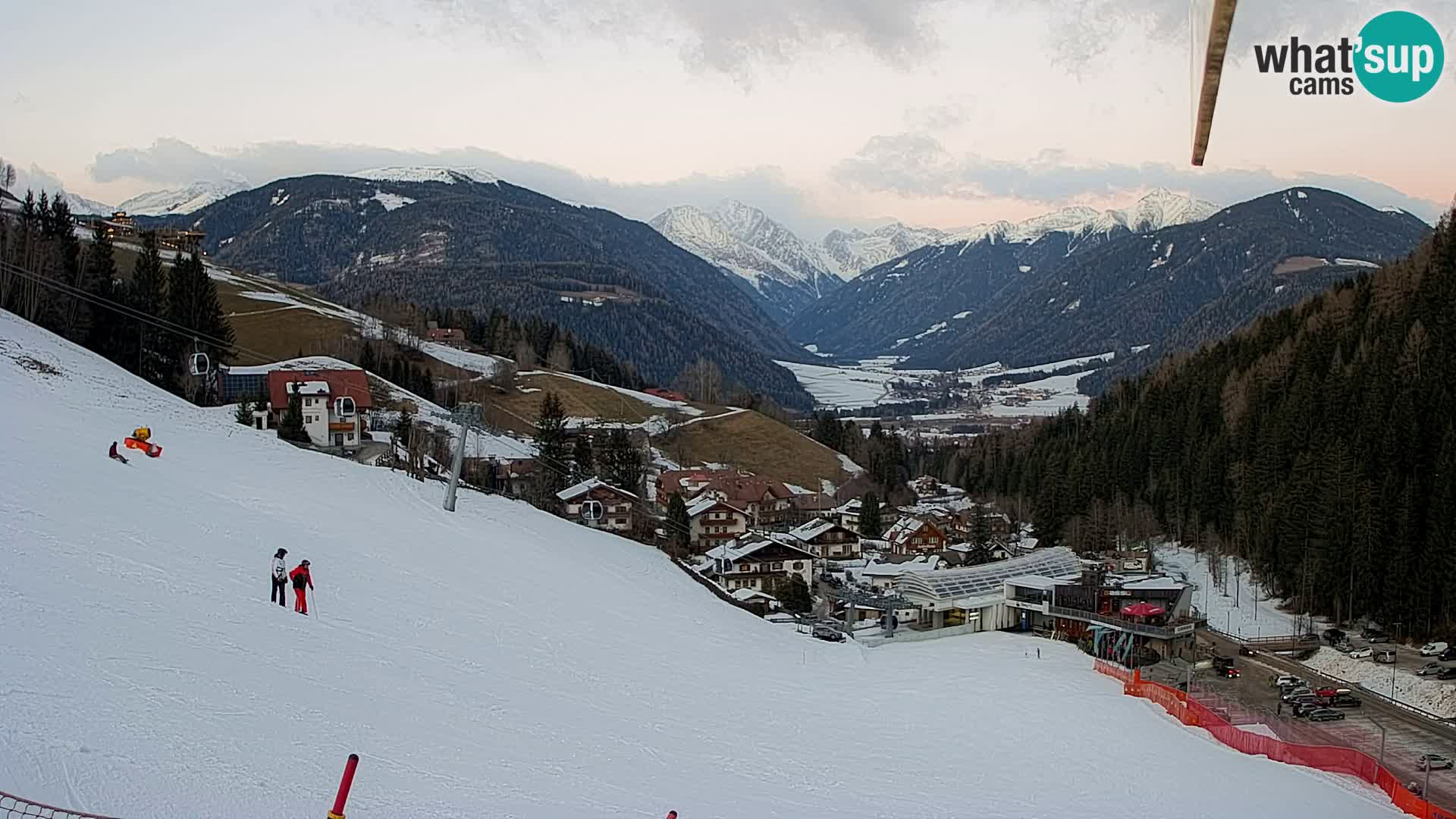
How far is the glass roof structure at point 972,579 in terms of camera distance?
43.6 meters

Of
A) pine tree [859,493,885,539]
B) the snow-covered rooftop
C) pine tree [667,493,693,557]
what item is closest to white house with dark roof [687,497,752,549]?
pine tree [667,493,693,557]

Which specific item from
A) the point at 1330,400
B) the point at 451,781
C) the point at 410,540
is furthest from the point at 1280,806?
the point at 1330,400

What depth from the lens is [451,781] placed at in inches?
400

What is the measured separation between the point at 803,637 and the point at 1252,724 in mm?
12012

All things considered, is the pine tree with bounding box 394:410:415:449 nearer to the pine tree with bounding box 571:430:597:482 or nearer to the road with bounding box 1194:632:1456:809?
the pine tree with bounding box 571:430:597:482

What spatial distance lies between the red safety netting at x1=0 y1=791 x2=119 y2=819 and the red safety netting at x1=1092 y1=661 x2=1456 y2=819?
63.8 ft

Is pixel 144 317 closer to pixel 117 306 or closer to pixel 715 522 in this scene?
pixel 117 306

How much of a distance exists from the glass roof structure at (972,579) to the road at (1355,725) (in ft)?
33.2

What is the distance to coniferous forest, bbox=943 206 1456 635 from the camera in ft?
139

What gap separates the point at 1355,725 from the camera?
27422 millimetres

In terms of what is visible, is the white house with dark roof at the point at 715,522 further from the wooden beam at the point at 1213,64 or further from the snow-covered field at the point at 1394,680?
the wooden beam at the point at 1213,64

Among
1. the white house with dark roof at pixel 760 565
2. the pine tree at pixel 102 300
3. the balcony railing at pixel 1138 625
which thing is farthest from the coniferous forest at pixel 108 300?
the balcony railing at pixel 1138 625

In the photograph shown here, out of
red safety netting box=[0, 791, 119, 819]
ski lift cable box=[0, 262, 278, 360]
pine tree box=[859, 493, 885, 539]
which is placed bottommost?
pine tree box=[859, 493, 885, 539]

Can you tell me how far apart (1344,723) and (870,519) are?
1761 inches
